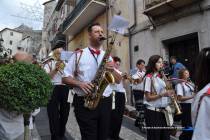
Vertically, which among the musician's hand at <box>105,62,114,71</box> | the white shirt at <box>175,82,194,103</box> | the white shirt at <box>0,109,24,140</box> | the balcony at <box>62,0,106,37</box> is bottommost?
the white shirt at <box>0,109,24,140</box>

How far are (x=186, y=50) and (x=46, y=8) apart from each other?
139 feet

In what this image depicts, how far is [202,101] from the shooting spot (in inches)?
83.7

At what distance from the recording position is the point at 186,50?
12102 mm

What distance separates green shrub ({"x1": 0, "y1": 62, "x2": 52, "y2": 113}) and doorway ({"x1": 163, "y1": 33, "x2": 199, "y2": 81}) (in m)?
8.66

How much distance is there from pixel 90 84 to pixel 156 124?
1.62m

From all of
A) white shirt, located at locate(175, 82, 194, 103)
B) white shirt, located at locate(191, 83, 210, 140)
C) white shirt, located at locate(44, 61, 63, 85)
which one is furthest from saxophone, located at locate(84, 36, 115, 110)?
white shirt, located at locate(175, 82, 194, 103)

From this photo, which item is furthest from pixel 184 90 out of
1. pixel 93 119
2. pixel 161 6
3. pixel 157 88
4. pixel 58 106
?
pixel 161 6

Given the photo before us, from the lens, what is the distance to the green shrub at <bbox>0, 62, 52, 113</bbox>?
337 centimetres

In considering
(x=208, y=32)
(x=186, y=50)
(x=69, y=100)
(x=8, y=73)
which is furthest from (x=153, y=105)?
(x=186, y=50)

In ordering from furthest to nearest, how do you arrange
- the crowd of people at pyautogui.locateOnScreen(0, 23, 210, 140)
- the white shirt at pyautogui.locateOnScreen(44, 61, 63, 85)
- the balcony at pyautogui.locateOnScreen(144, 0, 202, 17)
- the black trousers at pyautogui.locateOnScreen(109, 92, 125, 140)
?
the balcony at pyautogui.locateOnScreen(144, 0, 202, 17), the black trousers at pyautogui.locateOnScreen(109, 92, 125, 140), the white shirt at pyautogui.locateOnScreen(44, 61, 63, 85), the crowd of people at pyautogui.locateOnScreen(0, 23, 210, 140)

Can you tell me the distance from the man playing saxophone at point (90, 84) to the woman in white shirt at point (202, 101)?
157 centimetres

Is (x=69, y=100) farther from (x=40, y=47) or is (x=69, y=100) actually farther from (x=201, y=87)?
(x=40, y=47)

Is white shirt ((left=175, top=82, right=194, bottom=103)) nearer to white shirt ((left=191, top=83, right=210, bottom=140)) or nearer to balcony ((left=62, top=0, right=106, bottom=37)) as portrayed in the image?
white shirt ((left=191, top=83, right=210, bottom=140))

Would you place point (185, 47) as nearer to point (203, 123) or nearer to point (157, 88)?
point (157, 88)
